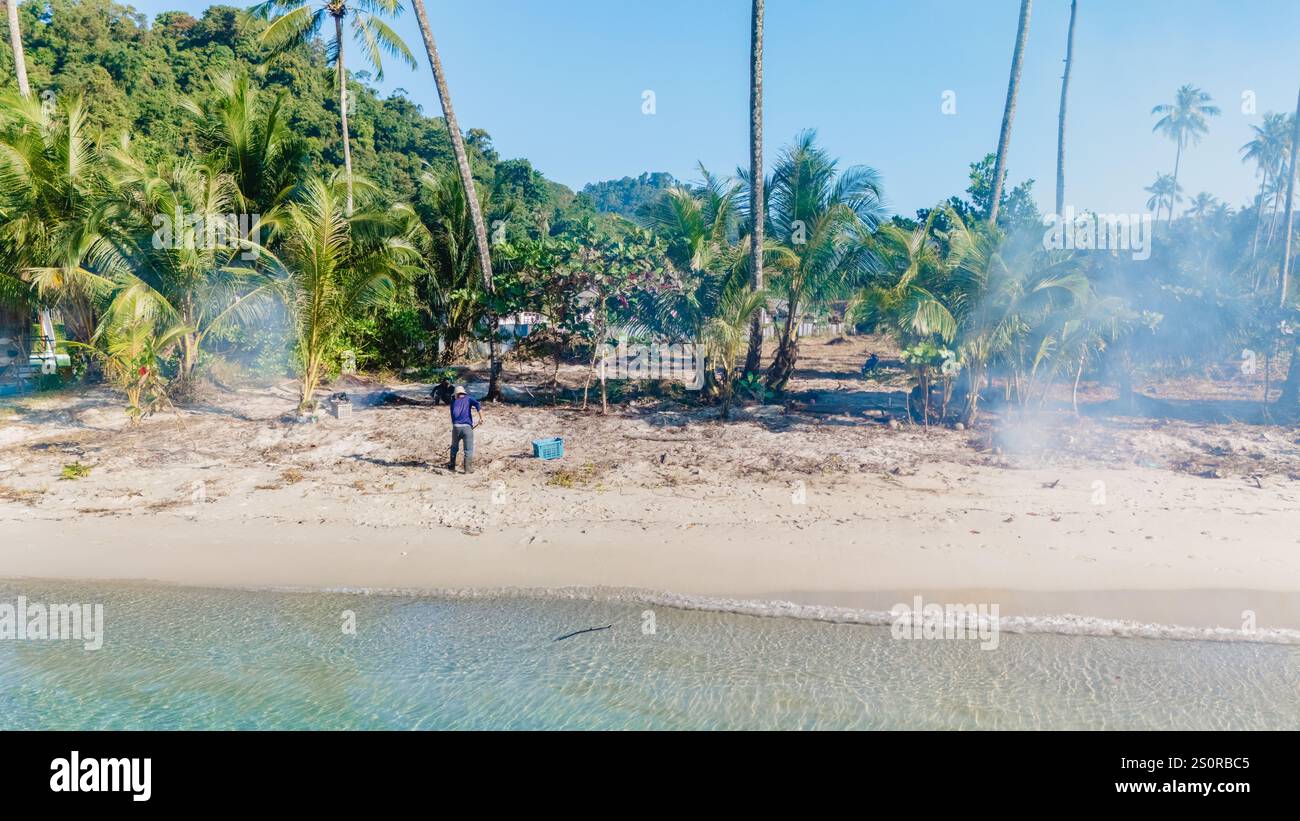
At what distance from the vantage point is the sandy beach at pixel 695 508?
26.7ft

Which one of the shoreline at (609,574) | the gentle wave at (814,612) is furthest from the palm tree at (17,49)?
the gentle wave at (814,612)

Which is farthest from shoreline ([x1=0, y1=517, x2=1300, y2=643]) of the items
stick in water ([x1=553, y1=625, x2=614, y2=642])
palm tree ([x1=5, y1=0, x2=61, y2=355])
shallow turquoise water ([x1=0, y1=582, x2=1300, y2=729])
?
palm tree ([x1=5, y1=0, x2=61, y2=355])

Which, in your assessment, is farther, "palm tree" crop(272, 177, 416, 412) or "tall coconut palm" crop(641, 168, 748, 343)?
"tall coconut palm" crop(641, 168, 748, 343)

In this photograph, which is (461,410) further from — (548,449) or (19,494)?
(19,494)

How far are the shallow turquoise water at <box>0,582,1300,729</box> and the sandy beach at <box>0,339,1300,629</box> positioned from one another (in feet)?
2.14

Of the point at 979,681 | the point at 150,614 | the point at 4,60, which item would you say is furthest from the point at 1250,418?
the point at 4,60

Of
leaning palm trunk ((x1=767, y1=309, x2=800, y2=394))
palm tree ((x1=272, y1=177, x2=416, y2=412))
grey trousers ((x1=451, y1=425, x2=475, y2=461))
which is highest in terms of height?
palm tree ((x1=272, y1=177, x2=416, y2=412))

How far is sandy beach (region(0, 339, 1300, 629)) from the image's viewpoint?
26.7 feet

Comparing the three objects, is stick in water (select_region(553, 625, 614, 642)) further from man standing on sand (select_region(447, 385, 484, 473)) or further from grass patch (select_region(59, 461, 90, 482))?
grass patch (select_region(59, 461, 90, 482))

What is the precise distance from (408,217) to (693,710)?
15655 mm

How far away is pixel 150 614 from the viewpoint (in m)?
7.84

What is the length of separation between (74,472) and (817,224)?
508 inches

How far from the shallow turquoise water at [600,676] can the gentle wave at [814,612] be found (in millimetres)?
119

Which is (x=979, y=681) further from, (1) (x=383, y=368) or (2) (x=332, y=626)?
(1) (x=383, y=368)
